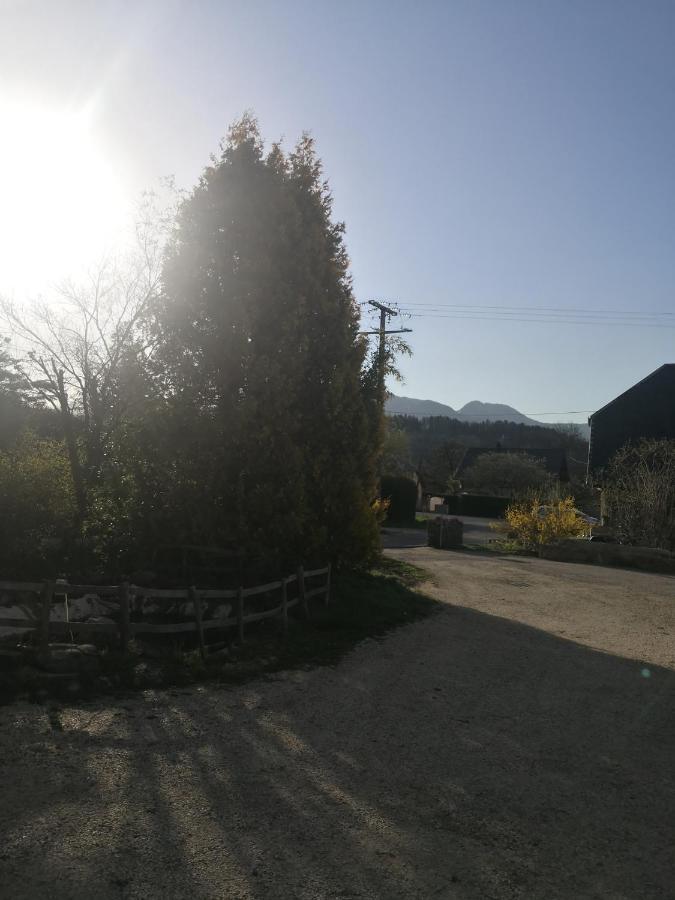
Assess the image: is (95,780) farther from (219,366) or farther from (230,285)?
(230,285)

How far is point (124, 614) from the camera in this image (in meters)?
7.93

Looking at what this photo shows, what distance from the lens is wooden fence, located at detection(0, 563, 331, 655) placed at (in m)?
7.42

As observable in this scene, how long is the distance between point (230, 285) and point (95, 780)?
7.69 meters

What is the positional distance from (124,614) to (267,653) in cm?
196

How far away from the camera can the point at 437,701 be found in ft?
24.5

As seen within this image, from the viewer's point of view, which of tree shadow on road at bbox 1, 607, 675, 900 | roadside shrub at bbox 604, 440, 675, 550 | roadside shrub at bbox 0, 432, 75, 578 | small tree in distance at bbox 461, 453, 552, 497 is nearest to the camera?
tree shadow on road at bbox 1, 607, 675, 900

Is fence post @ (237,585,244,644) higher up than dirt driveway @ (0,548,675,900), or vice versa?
fence post @ (237,585,244,644)

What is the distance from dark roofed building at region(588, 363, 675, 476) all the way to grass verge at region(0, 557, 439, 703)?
2781 centimetres

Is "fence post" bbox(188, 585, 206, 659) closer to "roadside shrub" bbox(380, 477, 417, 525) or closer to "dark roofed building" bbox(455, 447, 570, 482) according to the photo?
"roadside shrub" bbox(380, 477, 417, 525)

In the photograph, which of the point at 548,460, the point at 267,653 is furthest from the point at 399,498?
the point at 548,460

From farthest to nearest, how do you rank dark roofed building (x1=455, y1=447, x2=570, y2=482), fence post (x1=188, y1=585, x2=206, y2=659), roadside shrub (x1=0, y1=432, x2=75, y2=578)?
dark roofed building (x1=455, y1=447, x2=570, y2=482) < roadside shrub (x1=0, y1=432, x2=75, y2=578) < fence post (x1=188, y1=585, x2=206, y2=659)

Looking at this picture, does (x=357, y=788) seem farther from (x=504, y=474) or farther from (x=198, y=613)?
(x=504, y=474)

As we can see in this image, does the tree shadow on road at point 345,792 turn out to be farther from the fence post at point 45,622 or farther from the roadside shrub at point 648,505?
the roadside shrub at point 648,505

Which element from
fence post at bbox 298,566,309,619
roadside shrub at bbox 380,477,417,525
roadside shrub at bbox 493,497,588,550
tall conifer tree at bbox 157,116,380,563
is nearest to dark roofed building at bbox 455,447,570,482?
roadside shrub at bbox 380,477,417,525
